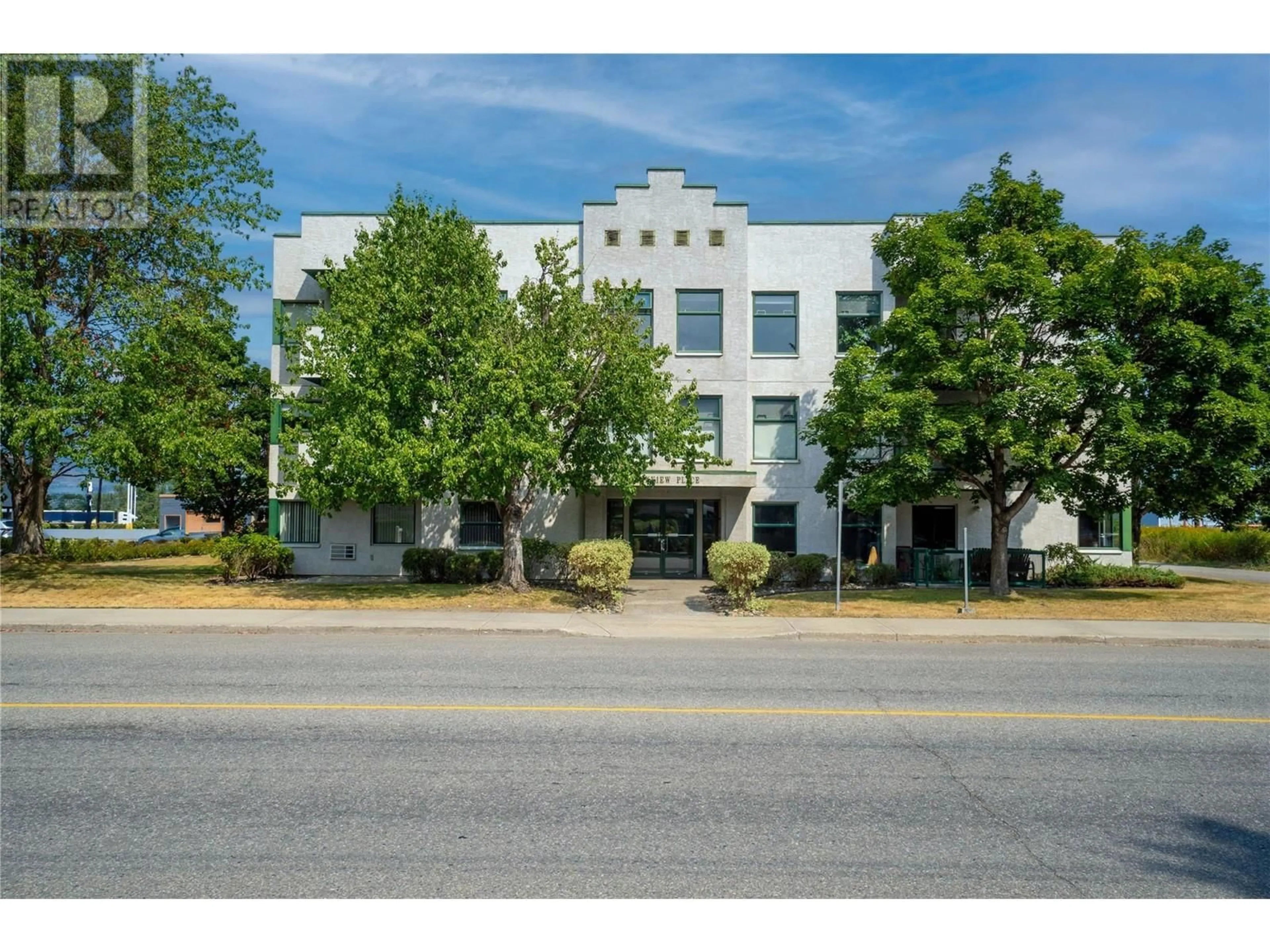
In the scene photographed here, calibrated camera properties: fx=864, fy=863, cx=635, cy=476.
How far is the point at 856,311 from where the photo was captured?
25.7m

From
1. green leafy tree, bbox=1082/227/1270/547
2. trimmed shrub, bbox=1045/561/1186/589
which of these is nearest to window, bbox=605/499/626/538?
trimmed shrub, bbox=1045/561/1186/589

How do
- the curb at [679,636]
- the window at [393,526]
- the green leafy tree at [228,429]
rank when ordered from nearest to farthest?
1. the curb at [679,636]
2. the green leafy tree at [228,429]
3. the window at [393,526]

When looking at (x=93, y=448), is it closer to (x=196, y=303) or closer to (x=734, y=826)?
(x=196, y=303)

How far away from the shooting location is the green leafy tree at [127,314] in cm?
1972

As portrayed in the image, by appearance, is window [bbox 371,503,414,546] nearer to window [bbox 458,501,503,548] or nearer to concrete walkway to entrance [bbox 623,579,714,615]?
window [bbox 458,501,503,548]

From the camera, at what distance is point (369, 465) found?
17.1m

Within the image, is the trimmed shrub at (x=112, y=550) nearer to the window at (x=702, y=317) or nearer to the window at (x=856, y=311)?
the window at (x=702, y=317)

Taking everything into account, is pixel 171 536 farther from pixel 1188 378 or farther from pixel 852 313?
pixel 1188 378

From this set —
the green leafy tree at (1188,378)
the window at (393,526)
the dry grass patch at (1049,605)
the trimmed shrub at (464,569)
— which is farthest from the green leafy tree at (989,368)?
the window at (393,526)

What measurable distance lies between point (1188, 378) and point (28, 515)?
30.6m

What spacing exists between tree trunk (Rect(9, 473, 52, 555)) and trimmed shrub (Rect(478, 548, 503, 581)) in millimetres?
13213

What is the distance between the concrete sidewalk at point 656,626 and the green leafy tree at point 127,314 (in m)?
5.01

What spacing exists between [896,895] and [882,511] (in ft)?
70.9

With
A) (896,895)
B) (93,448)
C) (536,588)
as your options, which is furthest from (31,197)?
(896,895)
